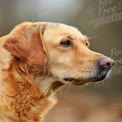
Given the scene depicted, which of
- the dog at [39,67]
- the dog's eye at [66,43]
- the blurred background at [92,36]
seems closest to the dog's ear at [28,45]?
the dog at [39,67]

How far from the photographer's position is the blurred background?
9.54 m

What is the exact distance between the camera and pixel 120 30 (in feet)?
39.3

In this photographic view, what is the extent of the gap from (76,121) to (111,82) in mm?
4116

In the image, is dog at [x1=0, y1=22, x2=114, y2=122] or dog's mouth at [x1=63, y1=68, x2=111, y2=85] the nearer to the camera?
dog at [x1=0, y1=22, x2=114, y2=122]

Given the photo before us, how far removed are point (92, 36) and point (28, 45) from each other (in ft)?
19.7

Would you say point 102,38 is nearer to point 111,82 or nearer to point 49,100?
point 111,82

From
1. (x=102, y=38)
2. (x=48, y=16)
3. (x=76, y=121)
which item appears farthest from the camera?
(x=102, y=38)

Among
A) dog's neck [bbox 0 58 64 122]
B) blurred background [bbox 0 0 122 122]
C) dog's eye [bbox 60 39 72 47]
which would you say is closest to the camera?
dog's neck [bbox 0 58 64 122]

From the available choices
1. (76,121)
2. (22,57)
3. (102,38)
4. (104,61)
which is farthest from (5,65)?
(102,38)

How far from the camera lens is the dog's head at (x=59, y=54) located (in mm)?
4781

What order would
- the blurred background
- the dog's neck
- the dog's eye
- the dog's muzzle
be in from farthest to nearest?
1. the blurred background
2. the dog's eye
3. the dog's muzzle
4. the dog's neck

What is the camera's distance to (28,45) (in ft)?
15.8

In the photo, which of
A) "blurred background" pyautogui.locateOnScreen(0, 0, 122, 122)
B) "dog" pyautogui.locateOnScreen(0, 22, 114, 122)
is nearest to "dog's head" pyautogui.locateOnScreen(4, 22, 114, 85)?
"dog" pyautogui.locateOnScreen(0, 22, 114, 122)

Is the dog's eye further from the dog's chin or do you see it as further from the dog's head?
the dog's chin
